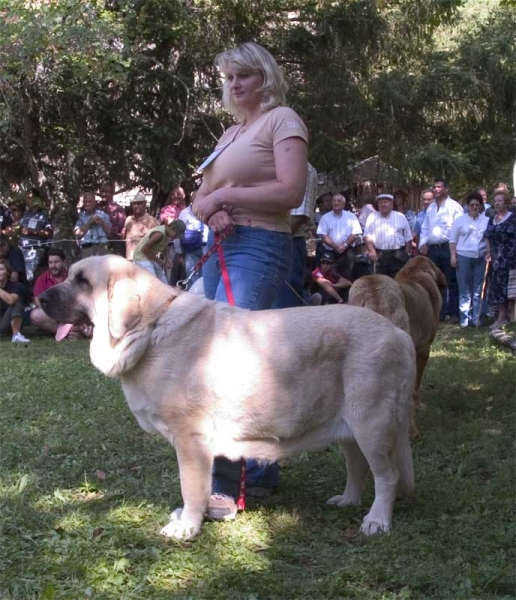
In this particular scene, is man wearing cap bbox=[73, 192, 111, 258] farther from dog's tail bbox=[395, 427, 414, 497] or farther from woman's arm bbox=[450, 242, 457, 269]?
dog's tail bbox=[395, 427, 414, 497]

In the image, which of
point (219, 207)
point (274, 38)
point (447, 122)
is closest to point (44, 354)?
point (219, 207)

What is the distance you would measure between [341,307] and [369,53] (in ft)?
49.5

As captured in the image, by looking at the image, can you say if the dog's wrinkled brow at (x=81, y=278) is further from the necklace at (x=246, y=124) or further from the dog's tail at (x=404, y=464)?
the dog's tail at (x=404, y=464)

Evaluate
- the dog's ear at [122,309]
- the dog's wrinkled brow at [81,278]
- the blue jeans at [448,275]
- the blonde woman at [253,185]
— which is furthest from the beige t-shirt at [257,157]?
the blue jeans at [448,275]

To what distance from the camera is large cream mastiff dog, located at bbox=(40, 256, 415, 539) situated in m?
4.00

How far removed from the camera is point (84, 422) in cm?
659

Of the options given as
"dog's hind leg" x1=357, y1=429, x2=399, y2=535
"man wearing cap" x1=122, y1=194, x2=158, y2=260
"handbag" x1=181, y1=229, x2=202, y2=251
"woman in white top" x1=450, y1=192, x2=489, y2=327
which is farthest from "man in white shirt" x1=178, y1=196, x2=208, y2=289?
"dog's hind leg" x1=357, y1=429, x2=399, y2=535

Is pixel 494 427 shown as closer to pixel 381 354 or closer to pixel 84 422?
pixel 381 354

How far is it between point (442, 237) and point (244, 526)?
10672 millimetres

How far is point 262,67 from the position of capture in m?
4.31

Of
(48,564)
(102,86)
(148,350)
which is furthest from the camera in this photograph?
(102,86)

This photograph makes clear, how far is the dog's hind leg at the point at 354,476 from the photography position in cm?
455

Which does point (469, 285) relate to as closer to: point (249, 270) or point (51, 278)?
point (51, 278)

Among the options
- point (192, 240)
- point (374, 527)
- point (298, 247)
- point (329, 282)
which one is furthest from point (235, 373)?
point (329, 282)
